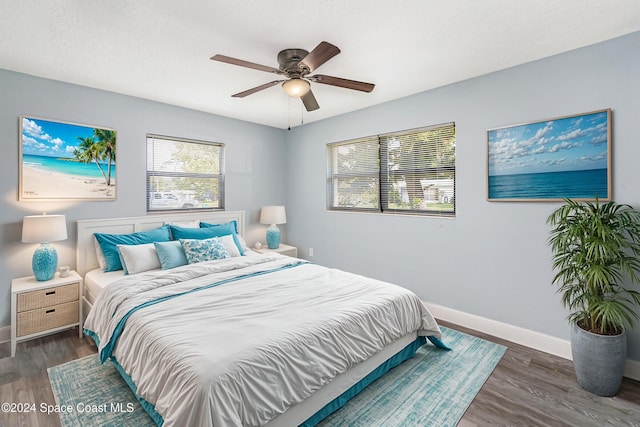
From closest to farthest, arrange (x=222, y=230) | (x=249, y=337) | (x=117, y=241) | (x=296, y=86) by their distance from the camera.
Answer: (x=249, y=337)
(x=296, y=86)
(x=117, y=241)
(x=222, y=230)

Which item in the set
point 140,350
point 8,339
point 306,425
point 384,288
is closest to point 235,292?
point 140,350

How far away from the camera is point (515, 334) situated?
281cm

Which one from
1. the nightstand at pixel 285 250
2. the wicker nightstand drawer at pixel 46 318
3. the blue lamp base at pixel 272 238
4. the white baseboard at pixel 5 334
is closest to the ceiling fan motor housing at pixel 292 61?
the blue lamp base at pixel 272 238

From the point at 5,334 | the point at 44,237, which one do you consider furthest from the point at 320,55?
the point at 5,334

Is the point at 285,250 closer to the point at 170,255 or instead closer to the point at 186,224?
the point at 186,224

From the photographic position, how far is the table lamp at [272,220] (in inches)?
180

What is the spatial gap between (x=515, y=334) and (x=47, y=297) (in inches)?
171

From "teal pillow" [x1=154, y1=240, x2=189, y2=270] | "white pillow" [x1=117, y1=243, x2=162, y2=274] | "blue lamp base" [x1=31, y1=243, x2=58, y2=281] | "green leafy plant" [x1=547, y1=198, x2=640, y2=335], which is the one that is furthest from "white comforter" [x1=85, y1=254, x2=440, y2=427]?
"green leafy plant" [x1=547, y1=198, x2=640, y2=335]

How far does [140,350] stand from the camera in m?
1.78

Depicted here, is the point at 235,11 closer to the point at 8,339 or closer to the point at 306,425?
the point at 306,425

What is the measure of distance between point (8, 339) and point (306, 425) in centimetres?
310

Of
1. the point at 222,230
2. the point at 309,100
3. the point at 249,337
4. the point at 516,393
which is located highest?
the point at 309,100

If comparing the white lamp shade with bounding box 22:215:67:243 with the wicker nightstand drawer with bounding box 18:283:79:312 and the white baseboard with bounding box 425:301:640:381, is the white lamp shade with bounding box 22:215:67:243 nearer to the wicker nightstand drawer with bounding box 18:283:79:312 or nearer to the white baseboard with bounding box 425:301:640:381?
the wicker nightstand drawer with bounding box 18:283:79:312

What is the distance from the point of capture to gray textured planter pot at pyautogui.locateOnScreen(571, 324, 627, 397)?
2.03m
